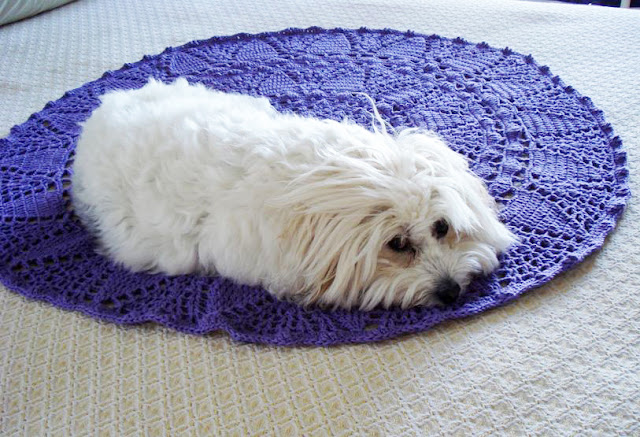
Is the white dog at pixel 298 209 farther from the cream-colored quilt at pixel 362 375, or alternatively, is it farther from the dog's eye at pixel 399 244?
the cream-colored quilt at pixel 362 375

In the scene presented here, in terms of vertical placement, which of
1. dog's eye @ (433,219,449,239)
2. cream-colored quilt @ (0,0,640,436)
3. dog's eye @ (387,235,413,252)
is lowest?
cream-colored quilt @ (0,0,640,436)

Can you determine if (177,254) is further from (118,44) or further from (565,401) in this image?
(118,44)

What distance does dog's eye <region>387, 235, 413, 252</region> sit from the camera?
3.74 feet

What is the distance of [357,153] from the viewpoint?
3.91 ft

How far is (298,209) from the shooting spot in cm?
113

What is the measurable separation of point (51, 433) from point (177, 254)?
0.42 m

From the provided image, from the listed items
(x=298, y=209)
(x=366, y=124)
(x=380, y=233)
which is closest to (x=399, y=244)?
(x=380, y=233)

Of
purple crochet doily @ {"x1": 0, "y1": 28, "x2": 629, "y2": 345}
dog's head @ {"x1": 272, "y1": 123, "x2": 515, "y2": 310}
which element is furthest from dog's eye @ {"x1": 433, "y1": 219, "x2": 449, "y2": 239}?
purple crochet doily @ {"x1": 0, "y1": 28, "x2": 629, "y2": 345}

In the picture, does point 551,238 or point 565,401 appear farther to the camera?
point 551,238

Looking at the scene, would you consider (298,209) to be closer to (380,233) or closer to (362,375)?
(380,233)

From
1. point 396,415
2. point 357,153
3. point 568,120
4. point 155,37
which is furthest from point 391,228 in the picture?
point 155,37

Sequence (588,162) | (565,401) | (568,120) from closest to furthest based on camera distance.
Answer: (565,401)
(588,162)
(568,120)

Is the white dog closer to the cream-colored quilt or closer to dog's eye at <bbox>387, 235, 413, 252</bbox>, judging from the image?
dog's eye at <bbox>387, 235, 413, 252</bbox>

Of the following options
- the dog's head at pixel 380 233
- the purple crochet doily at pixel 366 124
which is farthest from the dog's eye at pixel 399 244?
the purple crochet doily at pixel 366 124
